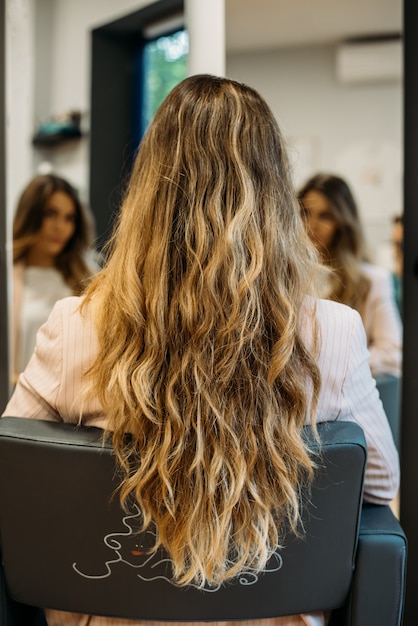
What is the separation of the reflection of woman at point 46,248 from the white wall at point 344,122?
0.82m

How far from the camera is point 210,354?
991 mm

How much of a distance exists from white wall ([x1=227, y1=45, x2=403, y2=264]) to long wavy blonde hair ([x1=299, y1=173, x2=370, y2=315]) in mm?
65

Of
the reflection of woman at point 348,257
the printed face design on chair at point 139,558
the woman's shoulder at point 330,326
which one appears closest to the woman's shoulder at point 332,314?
the woman's shoulder at point 330,326

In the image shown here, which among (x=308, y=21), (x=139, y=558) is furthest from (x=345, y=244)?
(x=139, y=558)

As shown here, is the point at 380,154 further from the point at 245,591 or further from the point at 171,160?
the point at 245,591

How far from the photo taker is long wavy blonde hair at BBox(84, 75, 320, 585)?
3.18ft

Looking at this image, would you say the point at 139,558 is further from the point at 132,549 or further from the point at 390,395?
the point at 390,395

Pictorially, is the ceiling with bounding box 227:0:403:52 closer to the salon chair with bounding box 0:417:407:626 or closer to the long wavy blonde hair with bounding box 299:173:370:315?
the long wavy blonde hair with bounding box 299:173:370:315

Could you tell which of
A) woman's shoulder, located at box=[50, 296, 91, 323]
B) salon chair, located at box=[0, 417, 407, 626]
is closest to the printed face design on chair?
salon chair, located at box=[0, 417, 407, 626]

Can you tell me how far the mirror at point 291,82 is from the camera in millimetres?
2262

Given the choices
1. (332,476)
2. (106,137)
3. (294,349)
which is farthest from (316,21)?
(332,476)

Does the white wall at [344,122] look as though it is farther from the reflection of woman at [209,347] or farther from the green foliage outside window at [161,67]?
the reflection of woman at [209,347]

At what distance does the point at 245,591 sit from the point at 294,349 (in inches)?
14.8

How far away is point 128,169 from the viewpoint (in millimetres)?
2539
